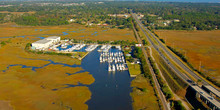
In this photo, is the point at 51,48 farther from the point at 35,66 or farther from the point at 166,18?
the point at 166,18

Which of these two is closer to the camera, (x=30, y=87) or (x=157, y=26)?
(x=30, y=87)

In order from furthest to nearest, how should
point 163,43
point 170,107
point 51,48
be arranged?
1. point 163,43
2. point 51,48
3. point 170,107

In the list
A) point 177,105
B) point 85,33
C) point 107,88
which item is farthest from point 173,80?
point 85,33

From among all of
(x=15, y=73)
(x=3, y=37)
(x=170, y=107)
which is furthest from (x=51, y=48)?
(x=170, y=107)

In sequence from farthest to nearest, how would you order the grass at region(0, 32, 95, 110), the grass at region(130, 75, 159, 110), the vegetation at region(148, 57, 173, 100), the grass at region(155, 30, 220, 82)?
the grass at region(155, 30, 220, 82) < the vegetation at region(148, 57, 173, 100) < the grass at region(0, 32, 95, 110) < the grass at region(130, 75, 159, 110)

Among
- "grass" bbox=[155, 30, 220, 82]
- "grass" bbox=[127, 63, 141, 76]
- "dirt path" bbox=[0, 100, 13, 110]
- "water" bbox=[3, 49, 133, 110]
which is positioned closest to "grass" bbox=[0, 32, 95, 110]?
"dirt path" bbox=[0, 100, 13, 110]

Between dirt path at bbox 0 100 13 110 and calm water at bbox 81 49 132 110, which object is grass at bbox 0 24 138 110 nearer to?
dirt path at bbox 0 100 13 110
